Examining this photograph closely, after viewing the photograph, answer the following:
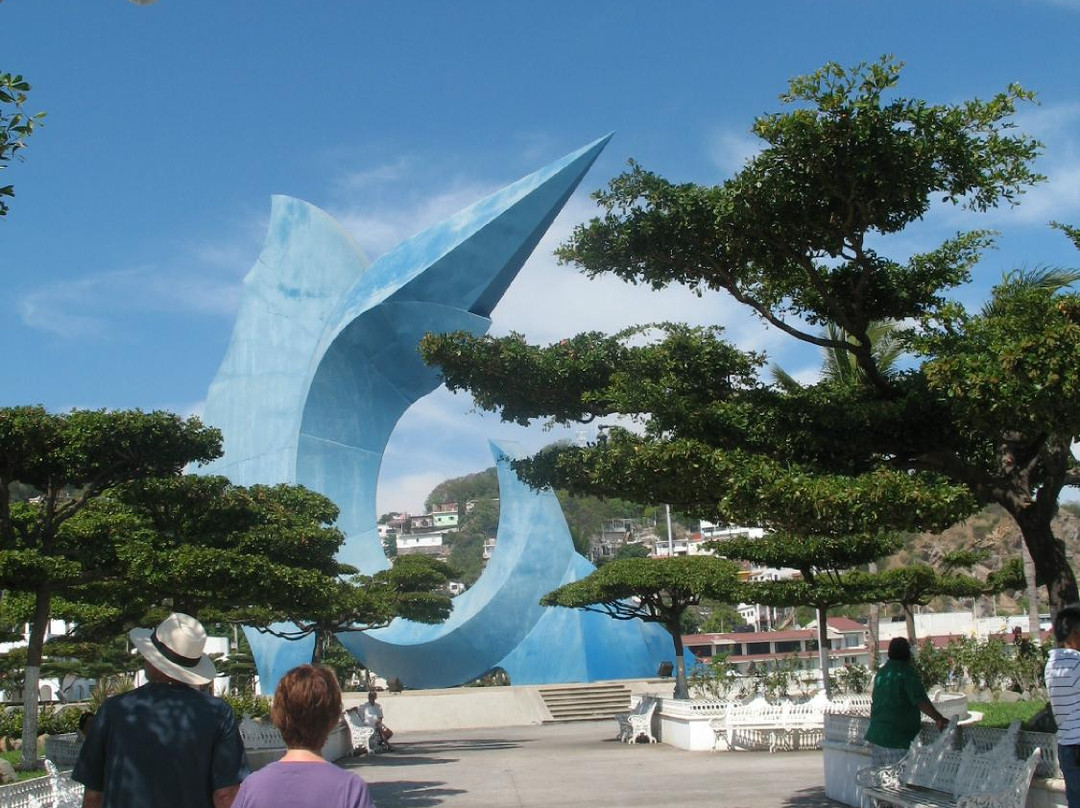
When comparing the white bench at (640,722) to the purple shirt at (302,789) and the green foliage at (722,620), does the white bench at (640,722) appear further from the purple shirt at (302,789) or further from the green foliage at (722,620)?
the green foliage at (722,620)

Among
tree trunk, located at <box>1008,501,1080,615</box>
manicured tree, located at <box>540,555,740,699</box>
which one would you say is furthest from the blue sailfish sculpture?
tree trunk, located at <box>1008,501,1080,615</box>

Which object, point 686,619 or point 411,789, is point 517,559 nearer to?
point 411,789

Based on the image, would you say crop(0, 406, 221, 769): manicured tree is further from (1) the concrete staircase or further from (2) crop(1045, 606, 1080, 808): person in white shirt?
(1) the concrete staircase

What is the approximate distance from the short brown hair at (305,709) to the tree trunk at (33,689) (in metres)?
9.50

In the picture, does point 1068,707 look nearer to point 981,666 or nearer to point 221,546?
point 221,546

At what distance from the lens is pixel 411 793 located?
35.1 feet

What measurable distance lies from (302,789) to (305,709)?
0.17 metres

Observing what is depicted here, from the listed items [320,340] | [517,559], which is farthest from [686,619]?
[320,340]

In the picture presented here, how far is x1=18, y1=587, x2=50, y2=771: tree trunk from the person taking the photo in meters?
11.0

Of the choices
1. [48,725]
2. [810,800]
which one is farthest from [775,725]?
[48,725]

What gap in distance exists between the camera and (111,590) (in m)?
13.7

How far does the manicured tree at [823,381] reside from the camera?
6.50 m

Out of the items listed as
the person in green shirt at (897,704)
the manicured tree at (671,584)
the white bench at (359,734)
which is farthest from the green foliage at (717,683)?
the person in green shirt at (897,704)

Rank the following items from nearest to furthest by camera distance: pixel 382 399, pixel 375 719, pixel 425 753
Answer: pixel 425 753 < pixel 375 719 < pixel 382 399
